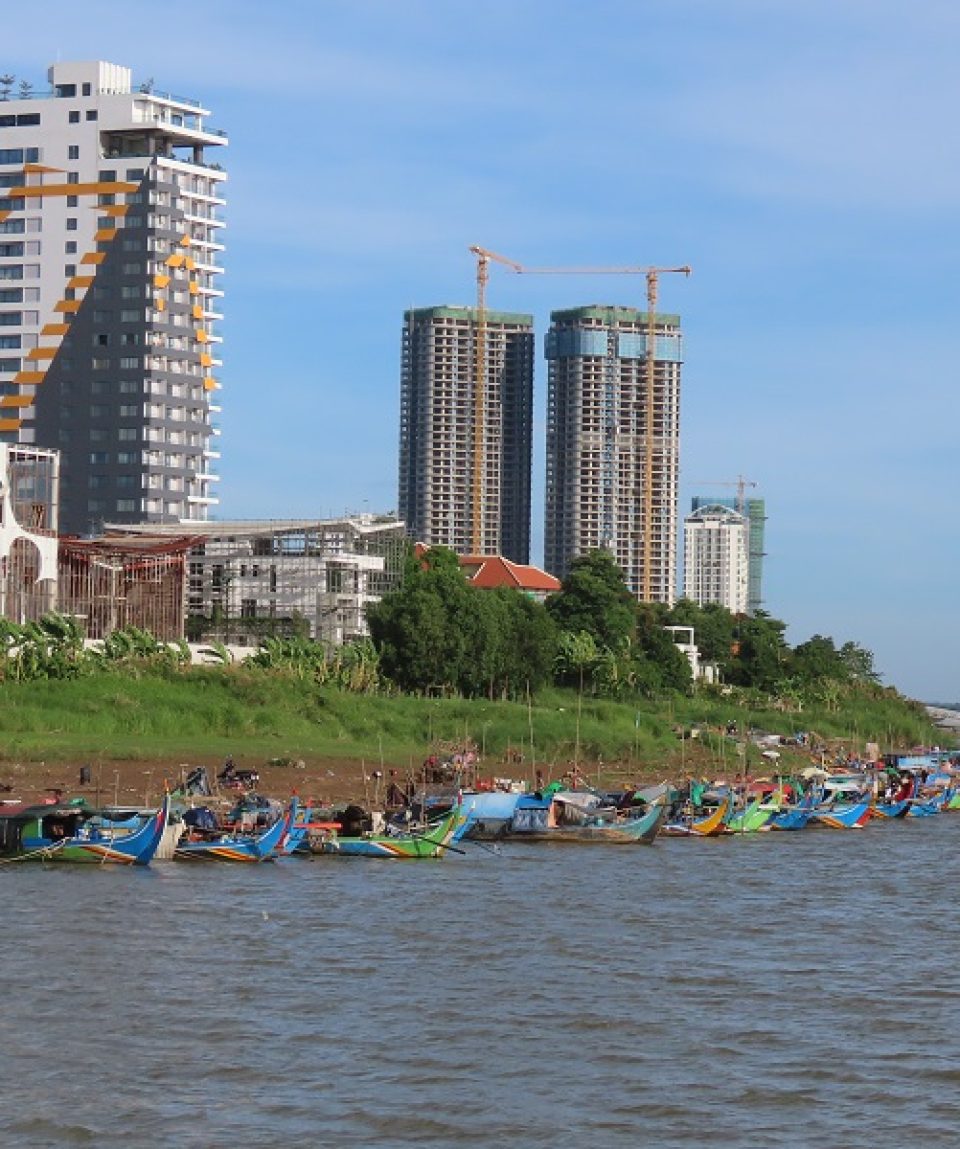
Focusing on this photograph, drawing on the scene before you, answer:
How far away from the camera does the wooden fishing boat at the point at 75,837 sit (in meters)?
39.9

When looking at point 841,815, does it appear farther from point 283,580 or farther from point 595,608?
point 595,608

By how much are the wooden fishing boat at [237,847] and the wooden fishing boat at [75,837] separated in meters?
1.13

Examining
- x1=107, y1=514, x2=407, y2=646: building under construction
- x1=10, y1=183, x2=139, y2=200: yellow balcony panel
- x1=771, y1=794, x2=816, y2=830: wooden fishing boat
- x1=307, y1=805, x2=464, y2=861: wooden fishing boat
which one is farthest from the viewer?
x1=10, y1=183, x2=139, y2=200: yellow balcony panel

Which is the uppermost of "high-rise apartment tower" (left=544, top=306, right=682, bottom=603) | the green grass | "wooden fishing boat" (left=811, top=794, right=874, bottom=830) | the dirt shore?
"high-rise apartment tower" (left=544, top=306, right=682, bottom=603)

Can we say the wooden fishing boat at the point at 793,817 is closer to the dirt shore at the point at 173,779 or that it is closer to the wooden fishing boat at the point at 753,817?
the wooden fishing boat at the point at 753,817

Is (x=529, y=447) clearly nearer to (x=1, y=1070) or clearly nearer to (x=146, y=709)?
(x=146, y=709)

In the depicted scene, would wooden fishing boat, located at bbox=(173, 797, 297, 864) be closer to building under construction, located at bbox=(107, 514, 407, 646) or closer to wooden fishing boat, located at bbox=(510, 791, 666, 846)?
wooden fishing boat, located at bbox=(510, 791, 666, 846)

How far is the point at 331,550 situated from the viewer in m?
90.2

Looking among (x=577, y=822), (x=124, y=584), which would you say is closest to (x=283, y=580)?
(x=124, y=584)

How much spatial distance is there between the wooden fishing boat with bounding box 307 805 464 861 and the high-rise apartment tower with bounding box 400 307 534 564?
421 ft

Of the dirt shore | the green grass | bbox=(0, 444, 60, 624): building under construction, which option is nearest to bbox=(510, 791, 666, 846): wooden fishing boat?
the dirt shore

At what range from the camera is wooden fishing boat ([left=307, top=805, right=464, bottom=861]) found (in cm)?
4306

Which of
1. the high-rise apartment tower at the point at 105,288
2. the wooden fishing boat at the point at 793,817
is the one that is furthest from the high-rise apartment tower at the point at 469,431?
the wooden fishing boat at the point at 793,817

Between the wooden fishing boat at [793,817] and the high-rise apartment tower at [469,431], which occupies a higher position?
the high-rise apartment tower at [469,431]
